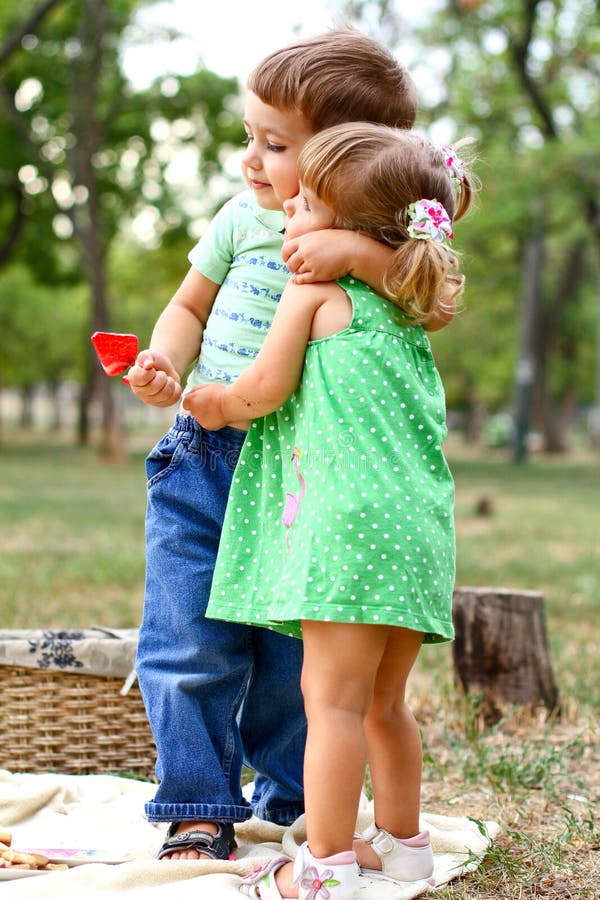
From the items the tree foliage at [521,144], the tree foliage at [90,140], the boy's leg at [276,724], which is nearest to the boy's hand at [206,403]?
the boy's leg at [276,724]

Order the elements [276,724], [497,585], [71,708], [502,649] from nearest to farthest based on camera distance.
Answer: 1. [276,724]
2. [71,708]
3. [502,649]
4. [497,585]

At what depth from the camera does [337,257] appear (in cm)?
227

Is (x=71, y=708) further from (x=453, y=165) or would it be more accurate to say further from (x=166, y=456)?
(x=453, y=165)

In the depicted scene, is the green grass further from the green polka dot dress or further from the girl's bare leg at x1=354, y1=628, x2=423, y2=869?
the green polka dot dress

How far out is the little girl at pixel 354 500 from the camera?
7.19 feet

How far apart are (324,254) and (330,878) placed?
4.09 ft

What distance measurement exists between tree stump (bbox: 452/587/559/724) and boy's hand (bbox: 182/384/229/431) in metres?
1.73

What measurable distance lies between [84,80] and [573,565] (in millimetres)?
13974

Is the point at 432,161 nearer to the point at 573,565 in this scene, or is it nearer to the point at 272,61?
the point at 272,61

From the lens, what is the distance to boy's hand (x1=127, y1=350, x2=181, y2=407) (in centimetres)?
241

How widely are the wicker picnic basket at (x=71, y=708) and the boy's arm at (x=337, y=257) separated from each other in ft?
4.85

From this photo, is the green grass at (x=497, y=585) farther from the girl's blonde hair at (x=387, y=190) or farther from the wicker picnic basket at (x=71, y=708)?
the girl's blonde hair at (x=387, y=190)

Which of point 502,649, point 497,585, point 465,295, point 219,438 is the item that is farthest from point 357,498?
point 465,295

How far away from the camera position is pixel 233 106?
2131 centimetres
